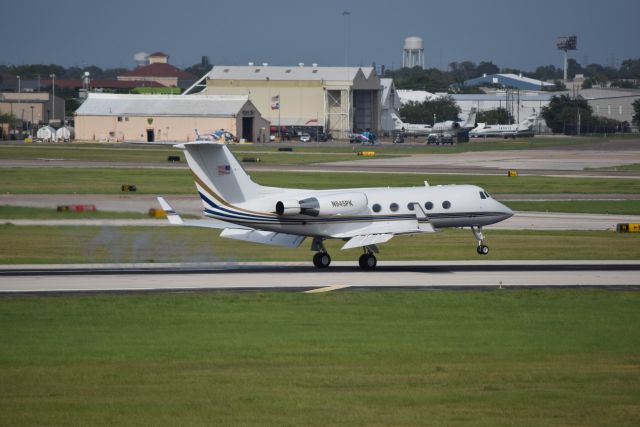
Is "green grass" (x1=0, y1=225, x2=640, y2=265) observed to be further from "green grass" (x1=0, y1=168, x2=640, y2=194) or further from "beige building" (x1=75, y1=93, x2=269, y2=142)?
"beige building" (x1=75, y1=93, x2=269, y2=142)

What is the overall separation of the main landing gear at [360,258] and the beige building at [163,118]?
128231mm

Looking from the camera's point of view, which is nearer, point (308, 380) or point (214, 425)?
point (214, 425)

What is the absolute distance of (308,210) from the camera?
39281 millimetres

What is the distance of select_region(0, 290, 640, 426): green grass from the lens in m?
21.3

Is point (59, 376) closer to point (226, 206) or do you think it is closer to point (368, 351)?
point (368, 351)

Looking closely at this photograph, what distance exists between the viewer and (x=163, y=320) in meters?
30.4

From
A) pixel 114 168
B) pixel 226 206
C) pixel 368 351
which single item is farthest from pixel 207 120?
pixel 368 351

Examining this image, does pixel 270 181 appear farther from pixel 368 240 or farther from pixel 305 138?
pixel 305 138

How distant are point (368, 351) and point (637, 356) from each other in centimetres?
639

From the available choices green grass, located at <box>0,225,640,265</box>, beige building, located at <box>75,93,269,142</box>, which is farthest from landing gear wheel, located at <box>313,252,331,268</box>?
beige building, located at <box>75,93,269,142</box>

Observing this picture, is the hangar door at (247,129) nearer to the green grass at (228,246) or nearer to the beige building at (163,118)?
the beige building at (163,118)

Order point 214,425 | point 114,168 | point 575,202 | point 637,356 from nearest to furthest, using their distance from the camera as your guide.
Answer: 1. point 214,425
2. point 637,356
3. point 575,202
4. point 114,168

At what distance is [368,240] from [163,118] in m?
137

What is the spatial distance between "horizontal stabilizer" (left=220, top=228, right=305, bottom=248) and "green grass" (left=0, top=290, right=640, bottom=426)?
18.9 ft
